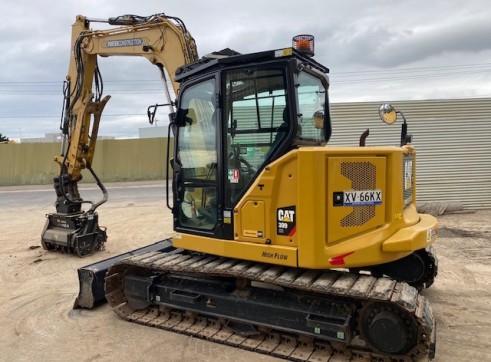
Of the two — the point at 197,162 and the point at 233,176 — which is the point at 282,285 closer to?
the point at 233,176

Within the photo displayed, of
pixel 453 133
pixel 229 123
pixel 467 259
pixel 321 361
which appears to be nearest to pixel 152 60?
pixel 229 123

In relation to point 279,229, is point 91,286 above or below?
below

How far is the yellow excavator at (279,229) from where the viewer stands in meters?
3.94

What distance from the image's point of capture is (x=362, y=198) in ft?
13.5

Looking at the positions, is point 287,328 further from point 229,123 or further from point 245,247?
point 229,123

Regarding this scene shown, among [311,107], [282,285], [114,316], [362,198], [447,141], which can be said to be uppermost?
[311,107]

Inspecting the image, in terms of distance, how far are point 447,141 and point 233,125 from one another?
894 centimetres

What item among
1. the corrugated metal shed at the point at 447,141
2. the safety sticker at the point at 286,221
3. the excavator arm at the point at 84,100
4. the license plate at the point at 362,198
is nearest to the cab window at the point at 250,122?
the safety sticker at the point at 286,221

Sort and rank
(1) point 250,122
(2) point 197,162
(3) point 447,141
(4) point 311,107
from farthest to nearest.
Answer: (3) point 447,141, (2) point 197,162, (4) point 311,107, (1) point 250,122

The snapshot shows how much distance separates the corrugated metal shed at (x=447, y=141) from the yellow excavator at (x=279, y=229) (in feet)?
22.0

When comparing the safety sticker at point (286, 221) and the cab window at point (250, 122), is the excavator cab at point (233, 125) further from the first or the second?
the safety sticker at point (286, 221)

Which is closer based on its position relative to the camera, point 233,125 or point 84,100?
point 233,125

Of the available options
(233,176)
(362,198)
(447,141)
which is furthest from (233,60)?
(447,141)

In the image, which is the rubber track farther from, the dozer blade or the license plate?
the license plate
